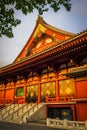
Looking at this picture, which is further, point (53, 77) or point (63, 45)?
point (53, 77)

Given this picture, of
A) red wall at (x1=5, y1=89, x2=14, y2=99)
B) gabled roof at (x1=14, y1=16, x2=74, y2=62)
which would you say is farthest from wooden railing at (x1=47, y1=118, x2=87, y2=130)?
red wall at (x1=5, y1=89, x2=14, y2=99)

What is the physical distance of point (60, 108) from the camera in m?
13.6

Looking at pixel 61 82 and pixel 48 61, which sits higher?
pixel 48 61

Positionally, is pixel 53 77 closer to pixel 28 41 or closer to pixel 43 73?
pixel 43 73

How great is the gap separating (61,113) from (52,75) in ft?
12.9

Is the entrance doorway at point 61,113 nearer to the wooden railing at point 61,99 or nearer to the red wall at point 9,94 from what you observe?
the wooden railing at point 61,99

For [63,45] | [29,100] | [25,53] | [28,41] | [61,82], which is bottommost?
[29,100]

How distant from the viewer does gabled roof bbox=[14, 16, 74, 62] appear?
749 inches

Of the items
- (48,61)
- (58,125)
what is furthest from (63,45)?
(58,125)

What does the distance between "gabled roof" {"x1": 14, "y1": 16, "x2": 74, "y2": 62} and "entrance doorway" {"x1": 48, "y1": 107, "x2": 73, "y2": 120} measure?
7.86 m

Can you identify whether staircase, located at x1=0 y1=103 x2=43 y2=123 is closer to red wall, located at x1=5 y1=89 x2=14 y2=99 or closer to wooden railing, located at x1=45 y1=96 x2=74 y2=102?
wooden railing, located at x1=45 y1=96 x2=74 y2=102

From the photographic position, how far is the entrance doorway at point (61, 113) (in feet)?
42.1

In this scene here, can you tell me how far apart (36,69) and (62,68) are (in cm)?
331

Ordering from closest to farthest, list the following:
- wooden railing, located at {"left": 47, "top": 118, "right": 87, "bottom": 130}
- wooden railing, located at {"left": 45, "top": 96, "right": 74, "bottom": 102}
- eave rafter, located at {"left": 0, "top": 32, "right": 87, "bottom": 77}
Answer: wooden railing, located at {"left": 47, "top": 118, "right": 87, "bottom": 130} → eave rafter, located at {"left": 0, "top": 32, "right": 87, "bottom": 77} → wooden railing, located at {"left": 45, "top": 96, "right": 74, "bottom": 102}
